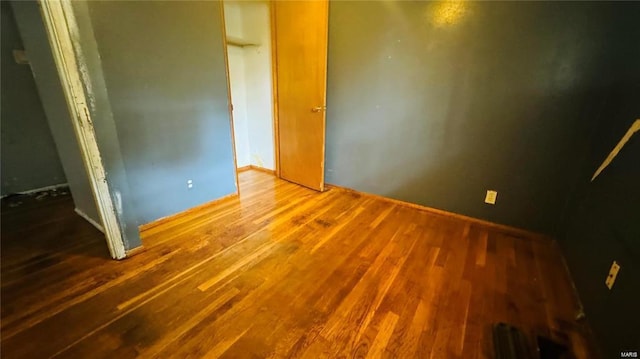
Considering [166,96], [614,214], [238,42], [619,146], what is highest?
[238,42]

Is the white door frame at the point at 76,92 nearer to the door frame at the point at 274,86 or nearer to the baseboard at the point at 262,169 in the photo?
the door frame at the point at 274,86

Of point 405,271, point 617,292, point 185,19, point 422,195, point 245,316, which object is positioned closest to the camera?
point 617,292

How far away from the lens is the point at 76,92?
4.67ft

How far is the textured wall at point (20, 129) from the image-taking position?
2.58 metres

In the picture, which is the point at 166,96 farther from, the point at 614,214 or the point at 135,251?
the point at 614,214

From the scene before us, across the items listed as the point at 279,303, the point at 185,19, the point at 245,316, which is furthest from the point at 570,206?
the point at 185,19

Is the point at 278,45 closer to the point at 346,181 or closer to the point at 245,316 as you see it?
the point at 346,181

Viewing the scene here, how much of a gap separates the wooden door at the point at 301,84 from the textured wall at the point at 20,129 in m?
2.59

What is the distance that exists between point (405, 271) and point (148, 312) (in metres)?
1.50

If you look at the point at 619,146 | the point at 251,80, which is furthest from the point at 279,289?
the point at 251,80

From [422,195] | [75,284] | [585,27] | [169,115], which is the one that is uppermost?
[585,27]

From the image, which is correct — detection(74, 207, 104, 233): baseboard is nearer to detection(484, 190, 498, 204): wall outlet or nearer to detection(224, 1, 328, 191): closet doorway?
detection(224, 1, 328, 191): closet doorway

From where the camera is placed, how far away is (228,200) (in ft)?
8.87

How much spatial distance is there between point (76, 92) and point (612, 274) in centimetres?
286
